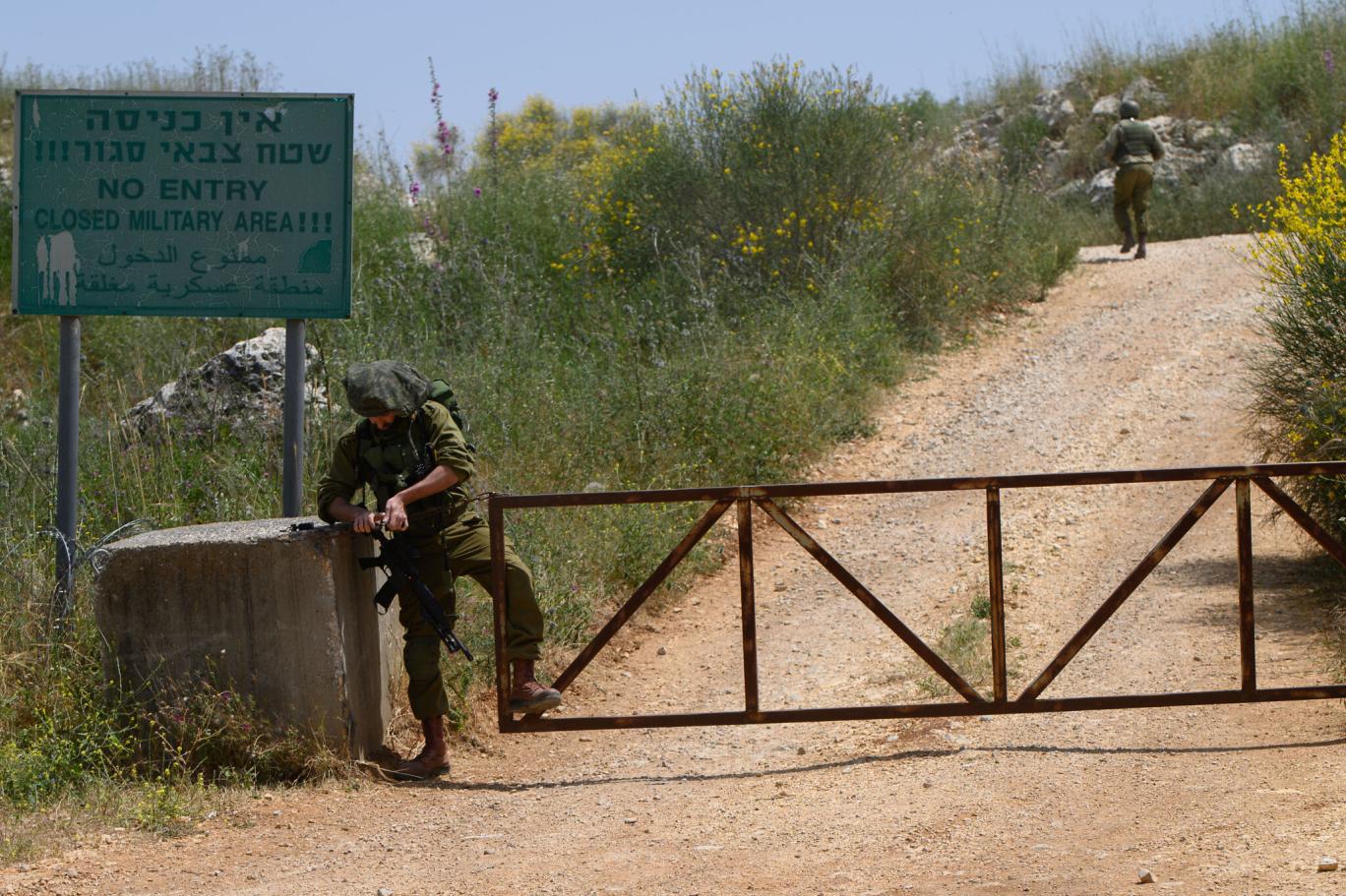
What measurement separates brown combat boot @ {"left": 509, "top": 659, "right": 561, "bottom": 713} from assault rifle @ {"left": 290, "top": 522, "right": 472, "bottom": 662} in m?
0.28

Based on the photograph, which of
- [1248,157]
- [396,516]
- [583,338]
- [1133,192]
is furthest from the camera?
[1248,157]

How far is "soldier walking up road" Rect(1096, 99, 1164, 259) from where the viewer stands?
16.0 m

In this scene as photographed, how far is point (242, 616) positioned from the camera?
A: 16.7ft

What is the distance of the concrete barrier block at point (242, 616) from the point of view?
16.6ft

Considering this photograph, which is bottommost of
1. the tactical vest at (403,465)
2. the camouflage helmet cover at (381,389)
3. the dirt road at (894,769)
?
the dirt road at (894,769)

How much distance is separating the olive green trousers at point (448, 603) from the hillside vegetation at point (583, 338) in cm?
53

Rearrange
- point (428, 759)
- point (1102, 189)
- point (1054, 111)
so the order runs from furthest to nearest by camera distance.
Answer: point (1054, 111), point (1102, 189), point (428, 759)

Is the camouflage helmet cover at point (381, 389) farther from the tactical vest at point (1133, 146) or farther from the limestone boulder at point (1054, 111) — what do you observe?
the limestone boulder at point (1054, 111)

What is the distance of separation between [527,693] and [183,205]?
8.46 feet

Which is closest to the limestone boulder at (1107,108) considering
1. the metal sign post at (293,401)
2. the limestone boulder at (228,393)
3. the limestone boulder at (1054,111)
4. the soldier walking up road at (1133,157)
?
the limestone boulder at (1054,111)

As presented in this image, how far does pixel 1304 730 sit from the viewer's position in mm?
5438

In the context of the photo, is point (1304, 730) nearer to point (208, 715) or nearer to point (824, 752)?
point (824, 752)

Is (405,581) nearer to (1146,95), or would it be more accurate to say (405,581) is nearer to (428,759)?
(428,759)

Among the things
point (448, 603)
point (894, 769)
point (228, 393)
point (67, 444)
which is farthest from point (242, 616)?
point (228, 393)
